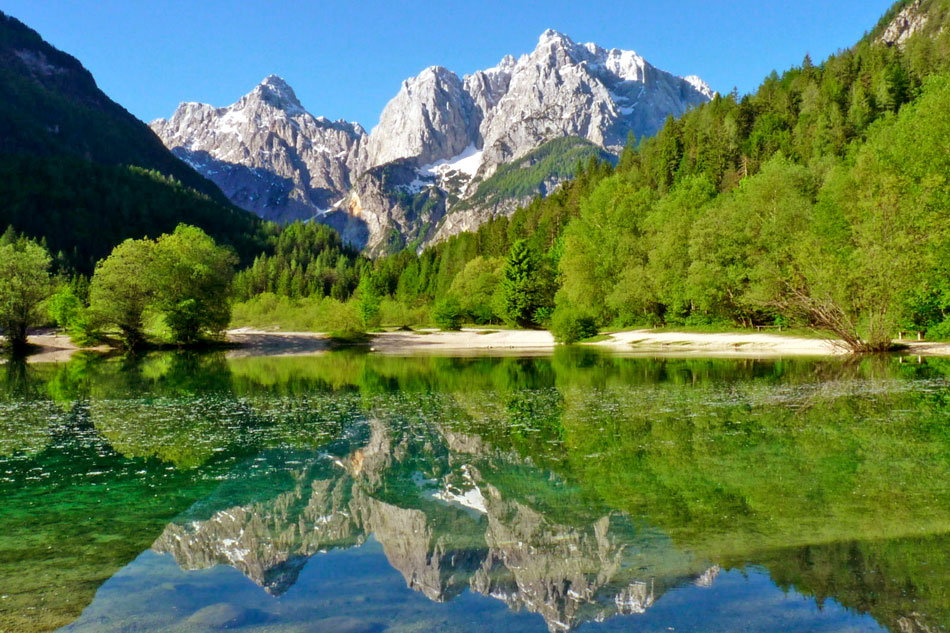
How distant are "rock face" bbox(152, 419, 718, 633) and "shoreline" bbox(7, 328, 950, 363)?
30986 mm

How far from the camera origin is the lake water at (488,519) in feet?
17.6

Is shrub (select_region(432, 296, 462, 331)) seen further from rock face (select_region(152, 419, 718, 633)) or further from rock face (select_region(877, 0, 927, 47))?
rock face (select_region(877, 0, 927, 47))

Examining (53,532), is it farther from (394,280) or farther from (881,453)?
(394,280)

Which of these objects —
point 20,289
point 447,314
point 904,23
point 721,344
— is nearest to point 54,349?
point 20,289

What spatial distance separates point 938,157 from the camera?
105ft

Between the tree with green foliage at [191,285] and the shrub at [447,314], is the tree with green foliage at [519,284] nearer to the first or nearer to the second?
the shrub at [447,314]

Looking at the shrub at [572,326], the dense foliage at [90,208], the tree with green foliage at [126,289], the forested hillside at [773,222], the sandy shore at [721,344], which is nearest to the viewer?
the forested hillside at [773,222]

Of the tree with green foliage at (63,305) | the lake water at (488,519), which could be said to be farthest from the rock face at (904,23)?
the lake water at (488,519)

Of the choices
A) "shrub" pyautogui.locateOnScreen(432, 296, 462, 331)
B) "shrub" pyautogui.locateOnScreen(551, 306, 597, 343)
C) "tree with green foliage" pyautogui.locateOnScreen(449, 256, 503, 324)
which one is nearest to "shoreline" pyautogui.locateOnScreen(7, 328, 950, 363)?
"shrub" pyautogui.locateOnScreen(551, 306, 597, 343)

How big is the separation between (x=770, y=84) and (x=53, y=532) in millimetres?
117334

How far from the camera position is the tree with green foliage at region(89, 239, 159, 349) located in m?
52.0

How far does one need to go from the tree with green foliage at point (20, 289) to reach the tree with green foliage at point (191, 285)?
8.83 meters

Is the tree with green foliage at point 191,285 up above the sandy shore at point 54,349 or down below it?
above

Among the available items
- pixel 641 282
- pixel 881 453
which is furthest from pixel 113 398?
pixel 641 282
